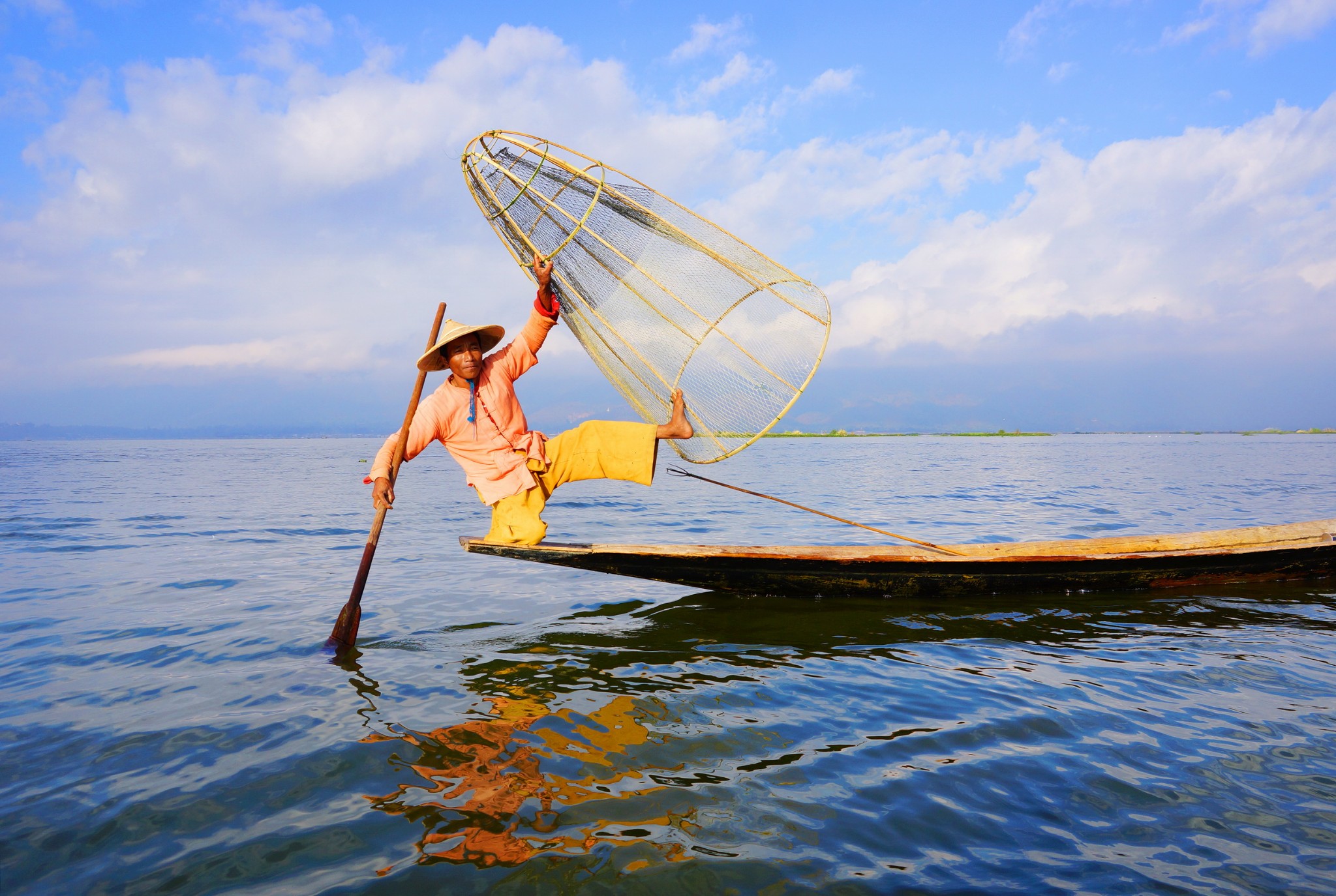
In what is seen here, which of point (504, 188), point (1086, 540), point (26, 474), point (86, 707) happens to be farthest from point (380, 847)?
point (26, 474)

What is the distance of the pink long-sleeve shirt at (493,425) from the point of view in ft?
15.8

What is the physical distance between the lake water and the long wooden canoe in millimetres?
191

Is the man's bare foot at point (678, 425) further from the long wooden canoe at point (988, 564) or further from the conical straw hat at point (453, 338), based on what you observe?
the conical straw hat at point (453, 338)

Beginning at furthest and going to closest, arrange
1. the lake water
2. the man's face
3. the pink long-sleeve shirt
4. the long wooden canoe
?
the long wooden canoe, the pink long-sleeve shirt, the man's face, the lake water

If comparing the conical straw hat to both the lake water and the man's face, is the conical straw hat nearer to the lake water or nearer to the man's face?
the man's face

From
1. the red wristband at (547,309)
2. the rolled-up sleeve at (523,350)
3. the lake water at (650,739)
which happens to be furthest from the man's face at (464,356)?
the lake water at (650,739)

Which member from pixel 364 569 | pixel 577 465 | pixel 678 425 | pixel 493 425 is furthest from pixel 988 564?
pixel 364 569

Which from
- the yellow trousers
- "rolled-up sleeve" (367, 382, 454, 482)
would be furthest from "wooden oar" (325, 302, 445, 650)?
the yellow trousers

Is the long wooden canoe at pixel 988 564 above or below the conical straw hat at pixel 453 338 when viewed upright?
below

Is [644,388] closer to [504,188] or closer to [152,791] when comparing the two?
[504,188]

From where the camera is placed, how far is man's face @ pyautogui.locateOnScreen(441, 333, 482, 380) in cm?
470

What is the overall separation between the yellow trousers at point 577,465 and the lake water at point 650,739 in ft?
2.83

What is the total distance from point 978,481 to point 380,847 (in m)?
19.7

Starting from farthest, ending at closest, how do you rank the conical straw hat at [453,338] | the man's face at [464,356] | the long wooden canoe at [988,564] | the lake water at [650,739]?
the long wooden canoe at [988,564] < the man's face at [464,356] < the conical straw hat at [453,338] < the lake water at [650,739]
